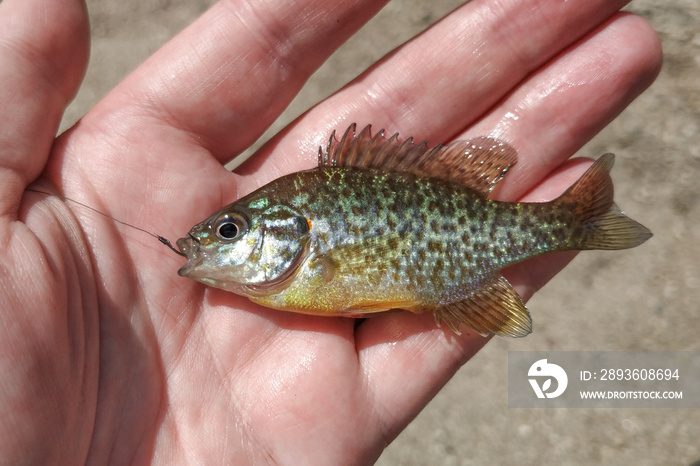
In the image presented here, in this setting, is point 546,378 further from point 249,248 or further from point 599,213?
point 249,248

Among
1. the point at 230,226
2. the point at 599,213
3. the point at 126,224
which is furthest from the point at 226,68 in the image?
the point at 599,213

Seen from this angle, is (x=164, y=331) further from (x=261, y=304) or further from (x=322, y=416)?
(x=322, y=416)

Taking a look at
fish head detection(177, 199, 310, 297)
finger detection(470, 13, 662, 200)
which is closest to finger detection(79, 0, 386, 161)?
fish head detection(177, 199, 310, 297)

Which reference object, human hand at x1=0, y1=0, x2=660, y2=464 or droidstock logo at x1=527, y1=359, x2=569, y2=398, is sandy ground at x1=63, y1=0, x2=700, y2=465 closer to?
droidstock logo at x1=527, y1=359, x2=569, y2=398

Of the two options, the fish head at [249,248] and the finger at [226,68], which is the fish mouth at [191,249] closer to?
the fish head at [249,248]

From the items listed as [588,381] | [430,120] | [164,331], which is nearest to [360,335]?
[164,331]
